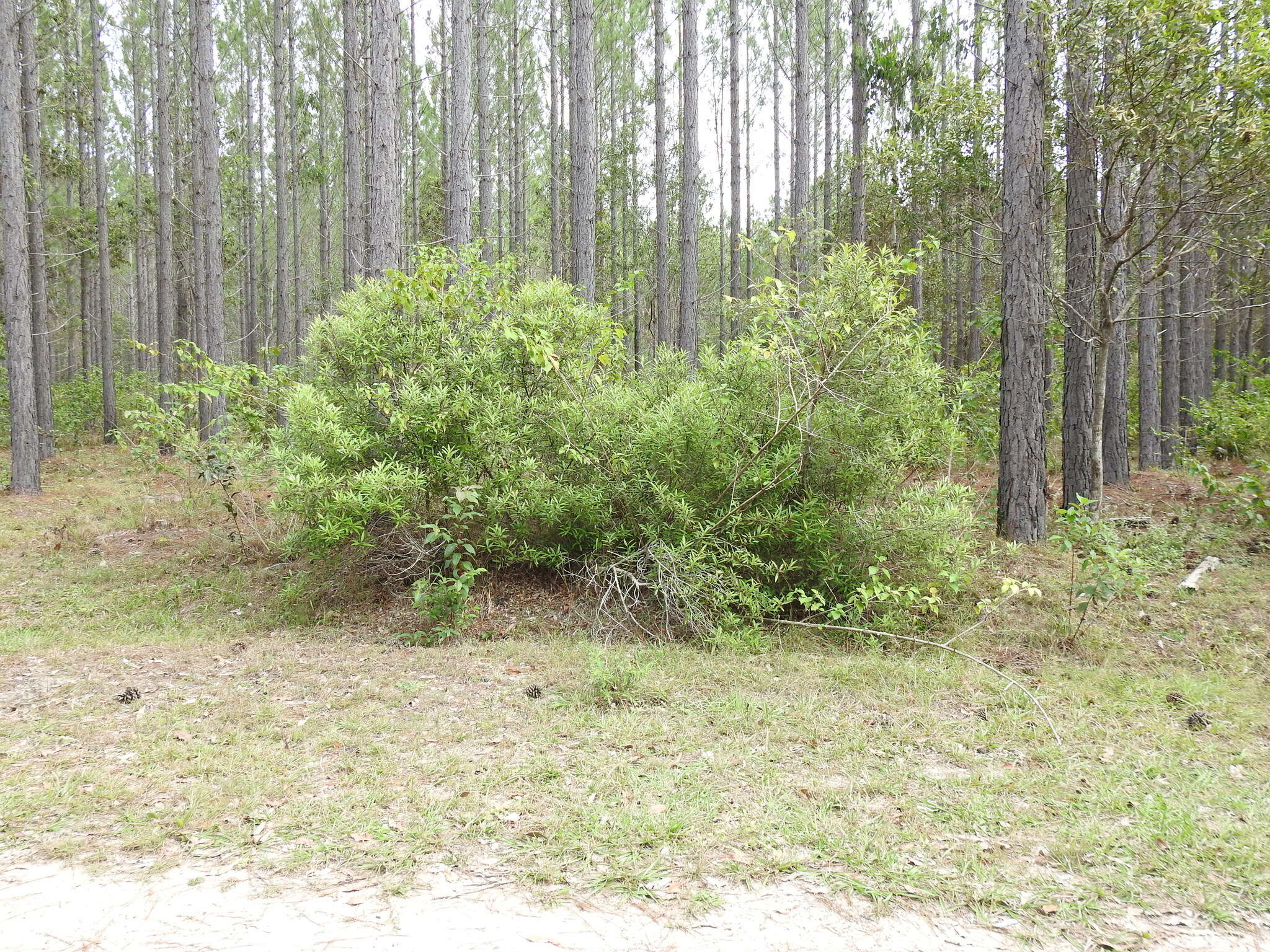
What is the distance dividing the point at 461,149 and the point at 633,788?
9871 mm

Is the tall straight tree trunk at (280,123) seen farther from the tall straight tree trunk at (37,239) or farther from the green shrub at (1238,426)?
the green shrub at (1238,426)

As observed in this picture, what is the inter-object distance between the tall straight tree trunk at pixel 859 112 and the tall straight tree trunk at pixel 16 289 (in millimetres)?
13140

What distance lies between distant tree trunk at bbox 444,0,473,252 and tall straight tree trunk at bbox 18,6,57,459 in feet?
30.5

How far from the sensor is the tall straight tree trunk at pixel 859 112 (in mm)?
13555

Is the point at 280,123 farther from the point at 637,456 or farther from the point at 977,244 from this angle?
the point at 637,456

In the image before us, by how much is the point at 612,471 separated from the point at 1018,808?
3670 mm

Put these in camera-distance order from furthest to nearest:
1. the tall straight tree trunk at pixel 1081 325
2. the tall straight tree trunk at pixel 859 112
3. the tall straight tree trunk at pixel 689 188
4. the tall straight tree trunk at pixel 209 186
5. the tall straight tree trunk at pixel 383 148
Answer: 1. the tall straight tree trunk at pixel 859 112
2. the tall straight tree trunk at pixel 209 186
3. the tall straight tree trunk at pixel 689 188
4. the tall straight tree trunk at pixel 1081 325
5. the tall straight tree trunk at pixel 383 148

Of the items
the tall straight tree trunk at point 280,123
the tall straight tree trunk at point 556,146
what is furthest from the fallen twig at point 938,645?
the tall straight tree trunk at point 556,146

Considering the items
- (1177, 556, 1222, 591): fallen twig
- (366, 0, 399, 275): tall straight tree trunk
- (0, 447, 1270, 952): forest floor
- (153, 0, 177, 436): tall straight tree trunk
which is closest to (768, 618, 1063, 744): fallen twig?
(0, 447, 1270, 952): forest floor

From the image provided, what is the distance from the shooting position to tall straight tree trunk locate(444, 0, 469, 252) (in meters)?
10.5

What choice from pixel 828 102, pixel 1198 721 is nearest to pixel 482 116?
pixel 828 102

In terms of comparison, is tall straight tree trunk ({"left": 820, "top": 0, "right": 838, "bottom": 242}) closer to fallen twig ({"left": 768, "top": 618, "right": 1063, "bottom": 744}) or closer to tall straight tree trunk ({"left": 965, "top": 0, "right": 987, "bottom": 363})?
tall straight tree trunk ({"left": 965, "top": 0, "right": 987, "bottom": 363})

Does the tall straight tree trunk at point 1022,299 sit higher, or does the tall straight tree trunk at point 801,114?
the tall straight tree trunk at point 801,114

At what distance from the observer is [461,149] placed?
10.7 m
